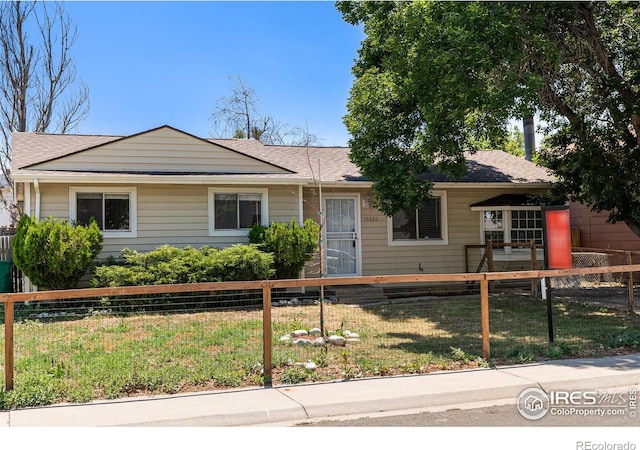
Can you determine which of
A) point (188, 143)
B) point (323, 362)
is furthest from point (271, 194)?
point (323, 362)


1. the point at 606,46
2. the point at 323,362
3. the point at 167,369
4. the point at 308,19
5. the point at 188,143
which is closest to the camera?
the point at 167,369

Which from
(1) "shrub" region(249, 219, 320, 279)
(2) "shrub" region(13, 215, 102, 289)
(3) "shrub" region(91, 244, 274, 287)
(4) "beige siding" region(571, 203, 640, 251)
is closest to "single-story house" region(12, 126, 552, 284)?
(1) "shrub" region(249, 219, 320, 279)

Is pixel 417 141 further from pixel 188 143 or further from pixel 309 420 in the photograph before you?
pixel 309 420

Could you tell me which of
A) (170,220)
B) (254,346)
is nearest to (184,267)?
(170,220)

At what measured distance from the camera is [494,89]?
9602 mm

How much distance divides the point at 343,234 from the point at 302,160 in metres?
2.59

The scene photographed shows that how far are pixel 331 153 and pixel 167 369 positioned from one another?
11.3 meters

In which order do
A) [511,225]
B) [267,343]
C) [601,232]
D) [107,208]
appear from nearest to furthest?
[267,343], [107,208], [511,225], [601,232]

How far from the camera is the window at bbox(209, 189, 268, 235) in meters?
13.4

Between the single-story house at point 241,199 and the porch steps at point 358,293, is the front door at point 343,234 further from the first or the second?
the porch steps at point 358,293

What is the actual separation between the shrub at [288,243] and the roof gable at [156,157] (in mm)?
1592

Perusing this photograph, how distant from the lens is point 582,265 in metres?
13.6

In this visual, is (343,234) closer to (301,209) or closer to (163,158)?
(301,209)

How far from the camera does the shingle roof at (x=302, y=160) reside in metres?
13.5
